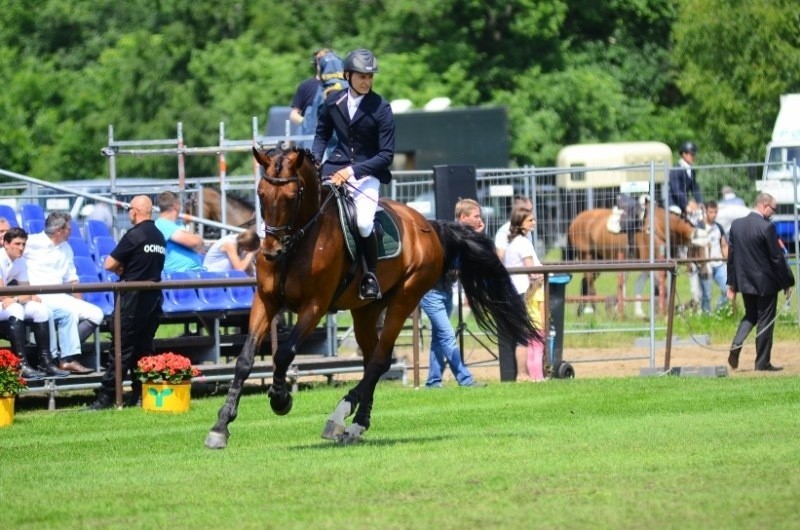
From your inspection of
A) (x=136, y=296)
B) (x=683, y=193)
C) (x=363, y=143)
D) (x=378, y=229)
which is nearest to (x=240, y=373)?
(x=378, y=229)

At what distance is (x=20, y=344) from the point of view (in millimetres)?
15805

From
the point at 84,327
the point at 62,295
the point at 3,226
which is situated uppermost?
the point at 3,226

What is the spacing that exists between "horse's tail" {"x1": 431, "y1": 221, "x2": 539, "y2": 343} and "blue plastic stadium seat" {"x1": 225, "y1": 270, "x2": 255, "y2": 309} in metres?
4.26

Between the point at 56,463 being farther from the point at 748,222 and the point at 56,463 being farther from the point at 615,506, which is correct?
the point at 748,222

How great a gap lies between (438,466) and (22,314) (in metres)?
7.27

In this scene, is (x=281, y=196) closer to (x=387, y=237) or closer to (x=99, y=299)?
(x=387, y=237)

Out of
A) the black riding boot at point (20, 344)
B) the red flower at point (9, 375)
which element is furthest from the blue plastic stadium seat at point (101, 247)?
the red flower at point (9, 375)

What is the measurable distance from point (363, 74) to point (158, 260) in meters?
5.02

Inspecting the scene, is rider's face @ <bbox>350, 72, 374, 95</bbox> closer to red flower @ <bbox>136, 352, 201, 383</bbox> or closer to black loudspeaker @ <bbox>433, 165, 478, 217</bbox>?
red flower @ <bbox>136, 352, 201, 383</bbox>

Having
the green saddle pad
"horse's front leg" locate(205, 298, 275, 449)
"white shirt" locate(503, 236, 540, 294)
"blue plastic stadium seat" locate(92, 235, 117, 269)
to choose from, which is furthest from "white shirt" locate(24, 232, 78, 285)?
"horse's front leg" locate(205, 298, 275, 449)

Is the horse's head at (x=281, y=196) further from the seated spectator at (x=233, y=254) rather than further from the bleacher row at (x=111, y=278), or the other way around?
the seated spectator at (x=233, y=254)

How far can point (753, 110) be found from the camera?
128 ft

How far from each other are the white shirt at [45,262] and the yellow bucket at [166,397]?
189 cm

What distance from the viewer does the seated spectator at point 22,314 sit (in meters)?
15.7
